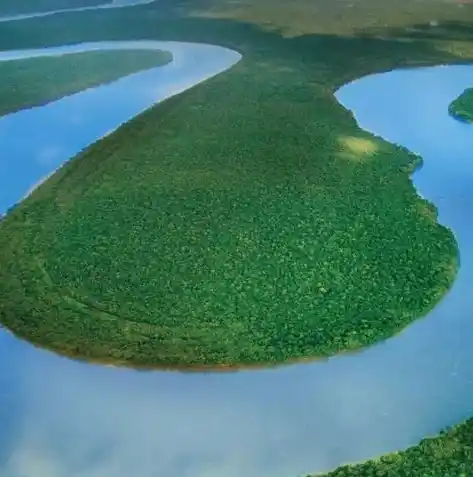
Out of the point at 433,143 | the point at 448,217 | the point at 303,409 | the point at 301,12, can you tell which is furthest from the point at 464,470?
the point at 301,12

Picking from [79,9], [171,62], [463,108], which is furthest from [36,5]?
[463,108]

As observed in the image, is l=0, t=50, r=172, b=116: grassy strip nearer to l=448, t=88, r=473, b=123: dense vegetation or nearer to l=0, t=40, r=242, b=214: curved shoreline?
l=0, t=40, r=242, b=214: curved shoreline

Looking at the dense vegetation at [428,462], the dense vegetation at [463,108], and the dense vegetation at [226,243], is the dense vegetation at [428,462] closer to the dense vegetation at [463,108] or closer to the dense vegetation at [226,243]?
the dense vegetation at [226,243]

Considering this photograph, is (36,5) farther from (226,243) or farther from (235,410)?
(235,410)

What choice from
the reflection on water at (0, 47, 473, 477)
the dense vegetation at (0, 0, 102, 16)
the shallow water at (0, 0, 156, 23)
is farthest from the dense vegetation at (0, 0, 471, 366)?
the dense vegetation at (0, 0, 102, 16)

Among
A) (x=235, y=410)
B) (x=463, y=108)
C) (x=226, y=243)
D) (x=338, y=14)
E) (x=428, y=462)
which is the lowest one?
(x=235, y=410)
